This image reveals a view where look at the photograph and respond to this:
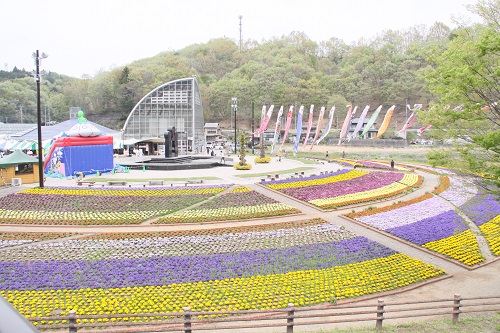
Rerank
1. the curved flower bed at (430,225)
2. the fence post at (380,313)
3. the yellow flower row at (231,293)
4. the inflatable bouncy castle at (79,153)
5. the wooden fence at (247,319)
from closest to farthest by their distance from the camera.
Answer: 1. the wooden fence at (247,319)
2. the fence post at (380,313)
3. the yellow flower row at (231,293)
4. the curved flower bed at (430,225)
5. the inflatable bouncy castle at (79,153)

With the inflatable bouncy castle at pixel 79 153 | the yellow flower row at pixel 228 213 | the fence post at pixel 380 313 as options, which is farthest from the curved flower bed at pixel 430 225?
the inflatable bouncy castle at pixel 79 153

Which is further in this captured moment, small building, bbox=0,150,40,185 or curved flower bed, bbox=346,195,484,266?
small building, bbox=0,150,40,185

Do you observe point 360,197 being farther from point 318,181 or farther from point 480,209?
point 480,209

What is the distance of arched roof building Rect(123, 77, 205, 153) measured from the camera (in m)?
58.8

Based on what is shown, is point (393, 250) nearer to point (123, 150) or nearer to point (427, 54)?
point (427, 54)

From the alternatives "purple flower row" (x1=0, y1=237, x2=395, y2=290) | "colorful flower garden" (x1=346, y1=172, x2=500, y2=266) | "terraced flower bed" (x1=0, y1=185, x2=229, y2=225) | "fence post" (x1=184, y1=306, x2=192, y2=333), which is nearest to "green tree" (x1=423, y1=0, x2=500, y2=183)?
"colorful flower garden" (x1=346, y1=172, x2=500, y2=266)

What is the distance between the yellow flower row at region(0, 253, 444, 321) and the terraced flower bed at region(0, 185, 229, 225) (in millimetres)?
9082

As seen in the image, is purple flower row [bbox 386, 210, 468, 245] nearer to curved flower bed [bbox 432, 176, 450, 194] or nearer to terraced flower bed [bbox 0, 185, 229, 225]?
curved flower bed [bbox 432, 176, 450, 194]

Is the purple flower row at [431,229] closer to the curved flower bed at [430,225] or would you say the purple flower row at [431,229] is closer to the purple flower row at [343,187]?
the curved flower bed at [430,225]

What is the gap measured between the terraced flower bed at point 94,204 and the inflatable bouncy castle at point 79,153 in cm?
840

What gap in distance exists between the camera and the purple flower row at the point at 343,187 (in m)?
27.7

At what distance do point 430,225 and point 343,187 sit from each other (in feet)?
33.1

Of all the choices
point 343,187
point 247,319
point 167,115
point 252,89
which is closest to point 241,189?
point 343,187

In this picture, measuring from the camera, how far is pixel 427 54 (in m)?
13.8
